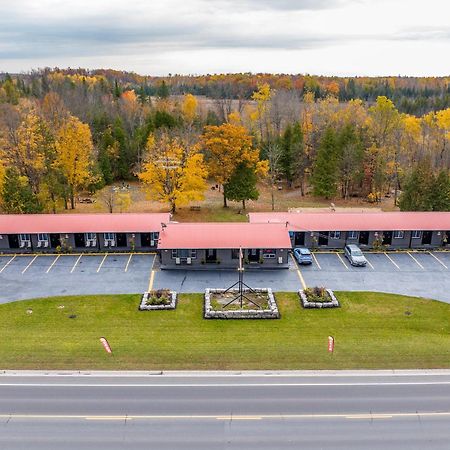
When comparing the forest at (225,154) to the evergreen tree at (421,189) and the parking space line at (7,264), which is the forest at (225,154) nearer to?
the evergreen tree at (421,189)

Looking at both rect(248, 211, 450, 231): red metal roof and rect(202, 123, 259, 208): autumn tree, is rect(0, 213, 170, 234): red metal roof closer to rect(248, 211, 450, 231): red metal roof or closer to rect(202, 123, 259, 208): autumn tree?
rect(248, 211, 450, 231): red metal roof

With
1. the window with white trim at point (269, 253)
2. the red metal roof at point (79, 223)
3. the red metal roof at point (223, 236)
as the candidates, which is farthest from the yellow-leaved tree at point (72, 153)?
the window with white trim at point (269, 253)

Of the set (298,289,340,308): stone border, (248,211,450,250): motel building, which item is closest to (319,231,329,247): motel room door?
(248,211,450,250): motel building

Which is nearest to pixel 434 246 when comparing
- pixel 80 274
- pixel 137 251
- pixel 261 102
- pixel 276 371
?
pixel 276 371

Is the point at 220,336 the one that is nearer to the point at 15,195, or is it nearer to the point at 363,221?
the point at 363,221

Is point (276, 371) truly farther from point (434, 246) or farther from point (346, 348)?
point (434, 246)
